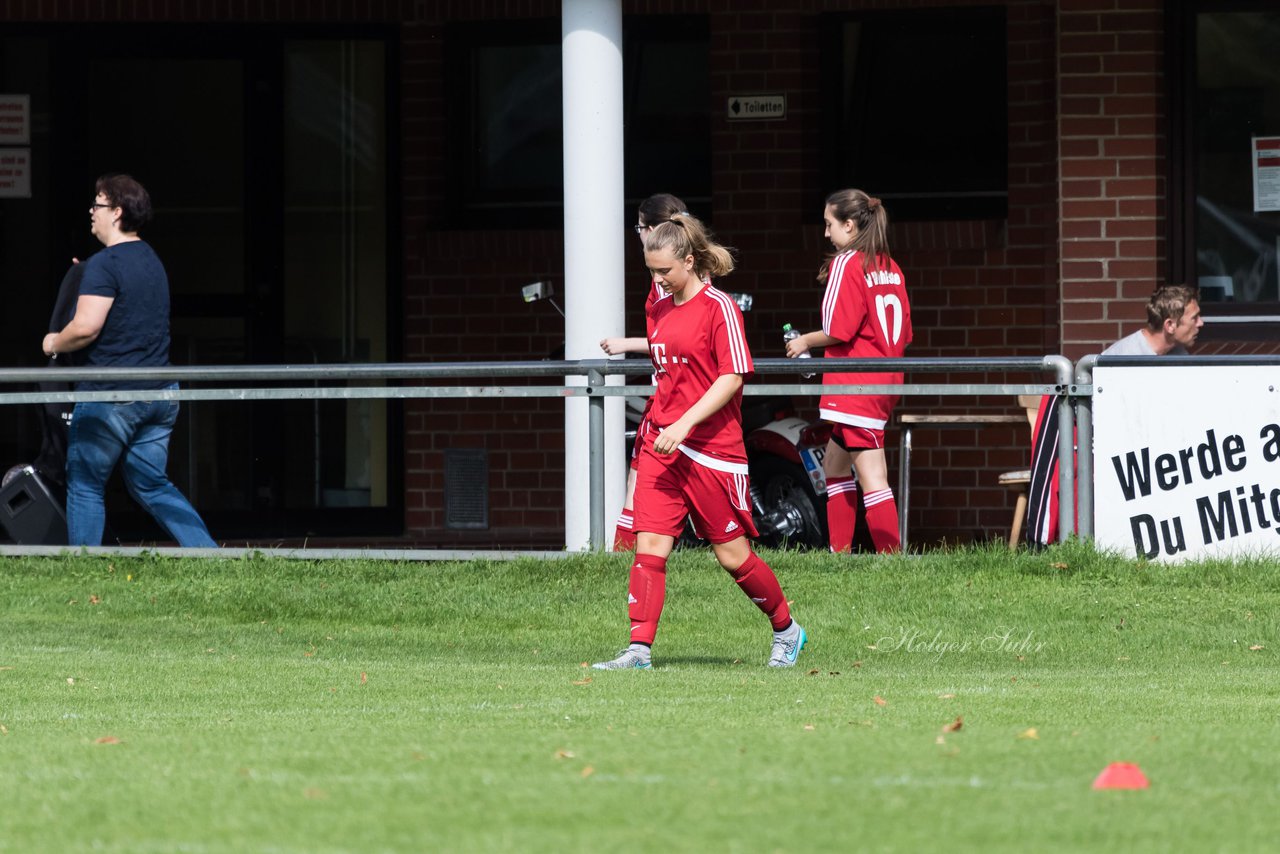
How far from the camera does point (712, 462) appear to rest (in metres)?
7.08

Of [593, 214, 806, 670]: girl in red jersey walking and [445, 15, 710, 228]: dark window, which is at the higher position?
[445, 15, 710, 228]: dark window

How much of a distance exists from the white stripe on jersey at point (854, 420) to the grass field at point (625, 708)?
0.63m

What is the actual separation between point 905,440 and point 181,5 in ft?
17.5

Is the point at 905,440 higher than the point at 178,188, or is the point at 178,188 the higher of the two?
the point at 178,188

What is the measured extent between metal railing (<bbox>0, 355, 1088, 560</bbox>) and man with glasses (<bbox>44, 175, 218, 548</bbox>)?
123mm

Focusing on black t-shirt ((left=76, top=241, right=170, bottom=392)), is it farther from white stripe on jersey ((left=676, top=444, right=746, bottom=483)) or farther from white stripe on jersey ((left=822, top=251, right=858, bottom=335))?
white stripe on jersey ((left=676, top=444, right=746, bottom=483))

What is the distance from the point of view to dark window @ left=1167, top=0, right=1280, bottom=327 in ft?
38.3

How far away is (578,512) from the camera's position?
973 cm

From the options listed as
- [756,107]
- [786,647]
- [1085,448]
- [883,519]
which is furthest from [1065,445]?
[756,107]

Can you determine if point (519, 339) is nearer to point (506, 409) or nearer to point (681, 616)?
point (506, 409)

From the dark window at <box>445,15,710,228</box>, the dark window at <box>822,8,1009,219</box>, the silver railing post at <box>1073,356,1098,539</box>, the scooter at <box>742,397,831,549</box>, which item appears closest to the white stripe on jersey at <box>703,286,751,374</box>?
the silver railing post at <box>1073,356,1098,539</box>

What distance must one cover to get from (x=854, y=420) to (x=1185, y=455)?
1.45m

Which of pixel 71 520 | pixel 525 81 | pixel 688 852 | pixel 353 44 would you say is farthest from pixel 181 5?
pixel 688 852

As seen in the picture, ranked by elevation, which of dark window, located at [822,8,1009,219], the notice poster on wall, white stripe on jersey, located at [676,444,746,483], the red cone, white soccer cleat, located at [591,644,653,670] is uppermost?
dark window, located at [822,8,1009,219]
